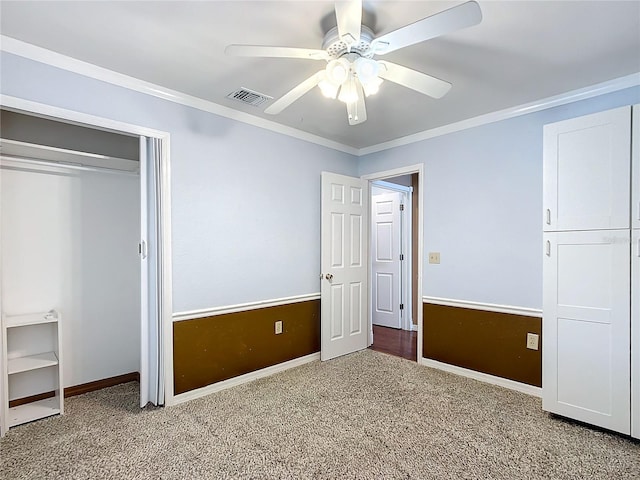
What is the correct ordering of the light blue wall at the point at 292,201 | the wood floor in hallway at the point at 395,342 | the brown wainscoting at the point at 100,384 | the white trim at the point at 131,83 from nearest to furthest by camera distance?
the white trim at the point at 131,83, the light blue wall at the point at 292,201, the brown wainscoting at the point at 100,384, the wood floor in hallway at the point at 395,342

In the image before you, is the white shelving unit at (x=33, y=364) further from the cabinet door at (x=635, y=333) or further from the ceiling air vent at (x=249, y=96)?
the cabinet door at (x=635, y=333)


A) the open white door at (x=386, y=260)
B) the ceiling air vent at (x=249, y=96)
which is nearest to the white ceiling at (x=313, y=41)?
the ceiling air vent at (x=249, y=96)

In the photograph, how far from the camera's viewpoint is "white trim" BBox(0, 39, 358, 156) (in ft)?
6.59

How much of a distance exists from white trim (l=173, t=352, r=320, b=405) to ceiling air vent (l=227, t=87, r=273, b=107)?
2.33 m

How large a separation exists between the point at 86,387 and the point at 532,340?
3.68 meters

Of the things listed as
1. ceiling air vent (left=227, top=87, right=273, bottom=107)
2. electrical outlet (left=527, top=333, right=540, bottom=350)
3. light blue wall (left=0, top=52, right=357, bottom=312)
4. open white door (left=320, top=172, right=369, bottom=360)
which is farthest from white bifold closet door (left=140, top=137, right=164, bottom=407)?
electrical outlet (left=527, top=333, right=540, bottom=350)

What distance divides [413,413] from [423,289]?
1.35m

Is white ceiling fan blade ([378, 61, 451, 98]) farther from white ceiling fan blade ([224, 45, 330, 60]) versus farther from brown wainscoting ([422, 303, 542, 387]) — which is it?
brown wainscoting ([422, 303, 542, 387])

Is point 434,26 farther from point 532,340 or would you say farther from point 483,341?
point 483,341

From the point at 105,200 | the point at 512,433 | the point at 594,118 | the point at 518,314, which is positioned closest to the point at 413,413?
the point at 512,433

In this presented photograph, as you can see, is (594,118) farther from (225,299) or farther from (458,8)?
(225,299)

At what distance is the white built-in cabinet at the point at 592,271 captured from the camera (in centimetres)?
209

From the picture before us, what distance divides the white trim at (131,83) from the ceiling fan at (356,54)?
1073 millimetres

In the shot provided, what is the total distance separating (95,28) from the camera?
1.87 m
